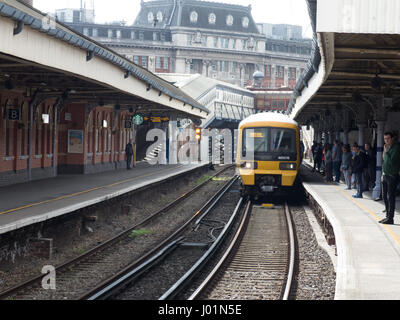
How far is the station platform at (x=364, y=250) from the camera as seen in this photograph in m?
8.60

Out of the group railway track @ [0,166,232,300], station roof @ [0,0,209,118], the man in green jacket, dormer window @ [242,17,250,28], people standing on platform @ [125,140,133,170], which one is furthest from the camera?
dormer window @ [242,17,250,28]

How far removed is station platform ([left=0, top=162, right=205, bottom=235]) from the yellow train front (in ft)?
12.3

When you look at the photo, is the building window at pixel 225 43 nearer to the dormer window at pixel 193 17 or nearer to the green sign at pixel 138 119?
the dormer window at pixel 193 17

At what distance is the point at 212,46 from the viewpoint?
10838 centimetres

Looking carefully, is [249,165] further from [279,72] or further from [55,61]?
[279,72]

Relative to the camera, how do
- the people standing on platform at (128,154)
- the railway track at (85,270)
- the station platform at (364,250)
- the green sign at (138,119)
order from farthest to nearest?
the people standing on platform at (128,154)
the green sign at (138,119)
the railway track at (85,270)
the station platform at (364,250)

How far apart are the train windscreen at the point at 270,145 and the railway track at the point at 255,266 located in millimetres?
3937

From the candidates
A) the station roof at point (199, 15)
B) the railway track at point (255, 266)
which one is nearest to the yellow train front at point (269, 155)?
the railway track at point (255, 266)

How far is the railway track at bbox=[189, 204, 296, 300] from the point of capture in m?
11.1

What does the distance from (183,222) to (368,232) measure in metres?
7.68

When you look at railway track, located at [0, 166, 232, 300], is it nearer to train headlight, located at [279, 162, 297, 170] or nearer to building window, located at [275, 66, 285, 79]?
train headlight, located at [279, 162, 297, 170]

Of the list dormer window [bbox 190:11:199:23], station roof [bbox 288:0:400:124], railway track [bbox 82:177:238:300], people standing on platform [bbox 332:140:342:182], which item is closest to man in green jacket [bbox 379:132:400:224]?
station roof [bbox 288:0:400:124]
